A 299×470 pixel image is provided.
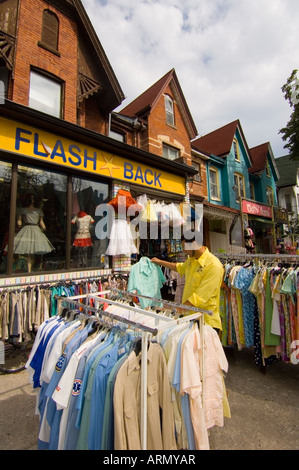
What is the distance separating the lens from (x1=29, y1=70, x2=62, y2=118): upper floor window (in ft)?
25.1

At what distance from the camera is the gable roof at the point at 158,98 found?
12961 mm

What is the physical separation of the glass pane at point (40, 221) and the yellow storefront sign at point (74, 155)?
43 centimetres

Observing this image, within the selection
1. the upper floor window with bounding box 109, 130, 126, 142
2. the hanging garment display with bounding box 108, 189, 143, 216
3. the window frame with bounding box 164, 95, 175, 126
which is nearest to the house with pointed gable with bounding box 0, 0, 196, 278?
the hanging garment display with bounding box 108, 189, 143, 216

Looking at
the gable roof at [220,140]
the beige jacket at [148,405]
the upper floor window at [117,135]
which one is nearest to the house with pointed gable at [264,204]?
the gable roof at [220,140]

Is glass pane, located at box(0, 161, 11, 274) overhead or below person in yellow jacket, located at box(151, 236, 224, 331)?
overhead

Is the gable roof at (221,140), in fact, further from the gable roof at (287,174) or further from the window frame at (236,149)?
the gable roof at (287,174)

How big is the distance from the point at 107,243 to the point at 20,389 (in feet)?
12.2

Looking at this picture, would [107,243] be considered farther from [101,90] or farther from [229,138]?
[229,138]

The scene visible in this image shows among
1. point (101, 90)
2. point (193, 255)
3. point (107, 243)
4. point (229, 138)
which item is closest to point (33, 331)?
point (107, 243)

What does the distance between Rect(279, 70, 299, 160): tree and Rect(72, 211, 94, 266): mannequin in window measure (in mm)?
19566

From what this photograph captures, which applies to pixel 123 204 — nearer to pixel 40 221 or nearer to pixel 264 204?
pixel 40 221

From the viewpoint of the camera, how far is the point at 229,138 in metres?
18.9

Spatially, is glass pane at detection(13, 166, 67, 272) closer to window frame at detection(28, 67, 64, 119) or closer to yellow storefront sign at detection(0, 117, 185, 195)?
yellow storefront sign at detection(0, 117, 185, 195)

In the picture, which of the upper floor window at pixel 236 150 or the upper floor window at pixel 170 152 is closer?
the upper floor window at pixel 170 152
